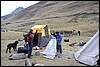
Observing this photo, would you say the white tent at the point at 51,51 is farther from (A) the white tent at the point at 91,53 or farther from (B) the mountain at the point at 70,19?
(B) the mountain at the point at 70,19

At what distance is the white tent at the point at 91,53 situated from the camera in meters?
12.0

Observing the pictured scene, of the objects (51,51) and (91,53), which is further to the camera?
(51,51)

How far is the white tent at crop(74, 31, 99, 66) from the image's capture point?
12016 millimetres

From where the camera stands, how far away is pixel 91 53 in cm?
1244

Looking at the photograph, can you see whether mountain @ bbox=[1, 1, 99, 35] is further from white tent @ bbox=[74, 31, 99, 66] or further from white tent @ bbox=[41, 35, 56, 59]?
white tent @ bbox=[74, 31, 99, 66]

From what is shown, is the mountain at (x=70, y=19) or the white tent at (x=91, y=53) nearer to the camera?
the white tent at (x=91, y=53)

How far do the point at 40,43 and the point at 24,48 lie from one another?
3215mm

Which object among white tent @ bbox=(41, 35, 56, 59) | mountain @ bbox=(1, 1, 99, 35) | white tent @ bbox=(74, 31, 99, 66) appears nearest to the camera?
white tent @ bbox=(74, 31, 99, 66)

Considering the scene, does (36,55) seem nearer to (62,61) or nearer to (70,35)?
(62,61)

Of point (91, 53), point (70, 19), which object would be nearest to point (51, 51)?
point (91, 53)

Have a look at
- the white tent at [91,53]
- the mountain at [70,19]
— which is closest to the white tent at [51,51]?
the white tent at [91,53]

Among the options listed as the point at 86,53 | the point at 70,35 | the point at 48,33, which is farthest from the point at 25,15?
the point at 86,53

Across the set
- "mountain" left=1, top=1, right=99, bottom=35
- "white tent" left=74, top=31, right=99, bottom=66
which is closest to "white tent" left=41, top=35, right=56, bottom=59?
"white tent" left=74, top=31, right=99, bottom=66

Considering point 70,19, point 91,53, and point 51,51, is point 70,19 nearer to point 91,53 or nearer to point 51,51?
point 51,51
